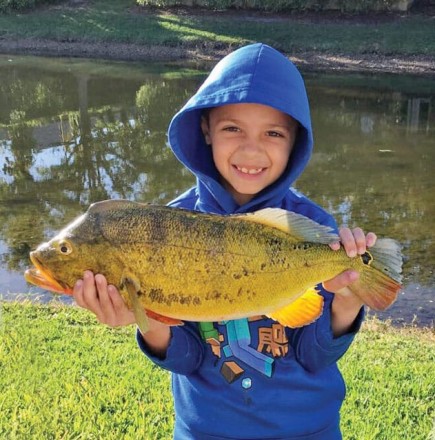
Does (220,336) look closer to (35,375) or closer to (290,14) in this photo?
(35,375)

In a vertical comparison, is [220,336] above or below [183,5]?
above

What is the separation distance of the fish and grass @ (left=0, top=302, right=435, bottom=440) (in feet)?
5.58

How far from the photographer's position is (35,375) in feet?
13.0

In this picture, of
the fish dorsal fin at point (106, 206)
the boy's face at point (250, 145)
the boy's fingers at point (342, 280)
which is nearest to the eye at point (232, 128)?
the boy's face at point (250, 145)

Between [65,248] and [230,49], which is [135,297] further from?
[230,49]

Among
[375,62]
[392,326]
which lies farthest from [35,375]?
[375,62]

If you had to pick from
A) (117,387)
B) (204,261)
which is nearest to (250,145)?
(204,261)

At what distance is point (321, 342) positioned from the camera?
217 cm

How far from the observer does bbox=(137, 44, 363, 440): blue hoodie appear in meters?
2.19

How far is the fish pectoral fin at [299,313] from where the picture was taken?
2.03 metres

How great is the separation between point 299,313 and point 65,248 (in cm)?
76

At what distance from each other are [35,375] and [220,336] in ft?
6.99

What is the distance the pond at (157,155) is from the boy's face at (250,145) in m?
4.29

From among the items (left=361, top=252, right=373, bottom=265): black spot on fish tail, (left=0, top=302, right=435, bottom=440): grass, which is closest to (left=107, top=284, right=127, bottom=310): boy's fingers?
(left=361, top=252, right=373, bottom=265): black spot on fish tail
